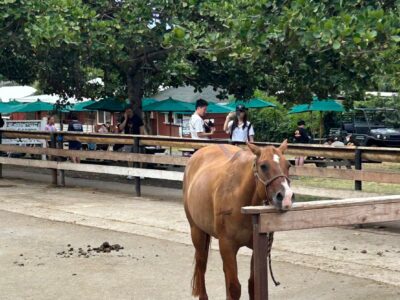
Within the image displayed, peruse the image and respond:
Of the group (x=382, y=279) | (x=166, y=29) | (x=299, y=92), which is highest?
(x=166, y=29)

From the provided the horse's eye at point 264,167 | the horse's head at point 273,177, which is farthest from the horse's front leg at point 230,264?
the horse's eye at point 264,167

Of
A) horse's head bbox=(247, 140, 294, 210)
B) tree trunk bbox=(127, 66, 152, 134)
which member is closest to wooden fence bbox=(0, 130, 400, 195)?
tree trunk bbox=(127, 66, 152, 134)

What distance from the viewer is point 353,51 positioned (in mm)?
11523

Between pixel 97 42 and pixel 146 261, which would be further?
pixel 97 42

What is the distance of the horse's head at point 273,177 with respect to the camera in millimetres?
4805

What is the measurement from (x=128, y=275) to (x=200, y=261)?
1564 mm

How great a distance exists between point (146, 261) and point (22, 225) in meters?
3.37

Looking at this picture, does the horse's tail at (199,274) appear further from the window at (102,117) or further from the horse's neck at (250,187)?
the window at (102,117)

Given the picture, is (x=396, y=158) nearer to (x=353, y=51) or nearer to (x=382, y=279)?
(x=353, y=51)

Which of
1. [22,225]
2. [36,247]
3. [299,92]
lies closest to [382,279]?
[36,247]

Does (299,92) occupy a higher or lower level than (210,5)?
lower

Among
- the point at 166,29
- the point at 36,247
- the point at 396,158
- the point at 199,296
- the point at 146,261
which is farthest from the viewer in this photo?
the point at 166,29

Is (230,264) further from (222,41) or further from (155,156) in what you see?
(222,41)

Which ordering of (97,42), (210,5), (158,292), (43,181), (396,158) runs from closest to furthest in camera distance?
(158,292) → (396,158) → (210,5) → (97,42) → (43,181)
